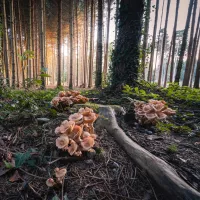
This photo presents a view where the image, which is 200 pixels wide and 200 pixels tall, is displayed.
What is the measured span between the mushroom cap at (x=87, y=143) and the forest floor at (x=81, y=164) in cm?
13

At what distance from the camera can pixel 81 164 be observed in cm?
138

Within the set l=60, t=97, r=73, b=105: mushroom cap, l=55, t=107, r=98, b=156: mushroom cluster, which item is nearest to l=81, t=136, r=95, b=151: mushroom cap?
l=55, t=107, r=98, b=156: mushroom cluster

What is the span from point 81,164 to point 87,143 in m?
0.20

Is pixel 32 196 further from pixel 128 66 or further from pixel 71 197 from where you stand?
pixel 128 66

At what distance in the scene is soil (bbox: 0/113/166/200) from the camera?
3.58 ft

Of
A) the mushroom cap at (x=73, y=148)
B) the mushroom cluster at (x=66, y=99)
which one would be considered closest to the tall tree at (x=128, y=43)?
the mushroom cluster at (x=66, y=99)

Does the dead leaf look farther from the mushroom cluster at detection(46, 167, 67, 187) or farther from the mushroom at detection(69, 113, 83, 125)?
the mushroom at detection(69, 113, 83, 125)

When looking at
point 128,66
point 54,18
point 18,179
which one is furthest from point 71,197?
point 54,18

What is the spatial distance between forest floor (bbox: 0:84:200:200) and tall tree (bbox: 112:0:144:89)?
2.94 metres

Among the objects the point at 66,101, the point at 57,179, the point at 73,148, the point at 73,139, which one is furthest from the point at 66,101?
the point at 57,179

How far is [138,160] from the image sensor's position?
139 centimetres

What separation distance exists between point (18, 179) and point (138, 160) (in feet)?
3.53

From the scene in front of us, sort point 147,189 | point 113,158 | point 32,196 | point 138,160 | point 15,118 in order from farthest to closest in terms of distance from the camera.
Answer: point 15,118 → point 113,158 → point 138,160 → point 147,189 → point 32,196

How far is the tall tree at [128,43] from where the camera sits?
4.59 m
